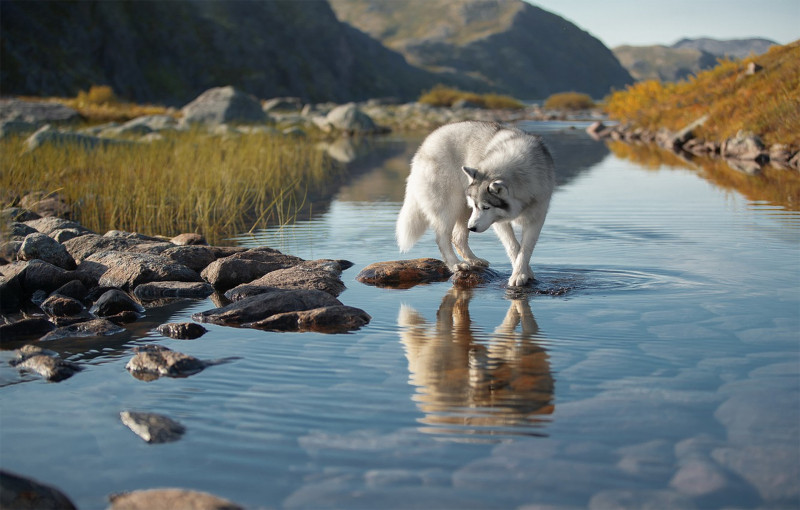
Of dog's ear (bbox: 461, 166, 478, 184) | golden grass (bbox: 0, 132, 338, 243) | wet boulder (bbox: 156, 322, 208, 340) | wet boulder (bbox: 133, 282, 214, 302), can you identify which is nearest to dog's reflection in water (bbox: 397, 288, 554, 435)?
dog's ear (bbox: 461, 166, 478, 184)

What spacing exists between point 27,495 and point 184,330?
101 inches

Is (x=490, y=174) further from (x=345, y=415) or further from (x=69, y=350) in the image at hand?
(x=69, y=350)

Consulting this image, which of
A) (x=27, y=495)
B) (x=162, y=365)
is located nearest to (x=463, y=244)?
(x=162, y=365)

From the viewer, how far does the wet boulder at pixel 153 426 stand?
3.82 meters

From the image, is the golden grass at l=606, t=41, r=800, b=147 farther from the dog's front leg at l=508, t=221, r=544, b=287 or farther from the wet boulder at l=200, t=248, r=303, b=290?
the wet boulder at l=200, t=248, r=303, b=290

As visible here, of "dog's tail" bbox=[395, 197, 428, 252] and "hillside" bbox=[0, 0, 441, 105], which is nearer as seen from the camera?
"dog's tail" bbox=[395, 197, 428, 252]

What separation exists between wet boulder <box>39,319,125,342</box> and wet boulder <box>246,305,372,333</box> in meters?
0.96

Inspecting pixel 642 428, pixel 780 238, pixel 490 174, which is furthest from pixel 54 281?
pixel 780 238

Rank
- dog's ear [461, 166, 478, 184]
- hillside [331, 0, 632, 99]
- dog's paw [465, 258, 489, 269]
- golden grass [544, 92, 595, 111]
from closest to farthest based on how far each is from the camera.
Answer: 1. dog's ear [461, 166, 478, 184]
2. dog's paw [465, 258, 489, 269]
3. golden grass [544, 92, 595, 111]
4. hillside [331, 0, 632, 99]

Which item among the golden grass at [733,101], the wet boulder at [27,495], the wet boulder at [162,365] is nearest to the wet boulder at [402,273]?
the wet boulder at [162,365]

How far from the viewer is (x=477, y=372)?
4.70m

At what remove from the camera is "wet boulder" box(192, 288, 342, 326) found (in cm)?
599

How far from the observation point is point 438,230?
7.14 metres

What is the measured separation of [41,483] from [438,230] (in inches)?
175
